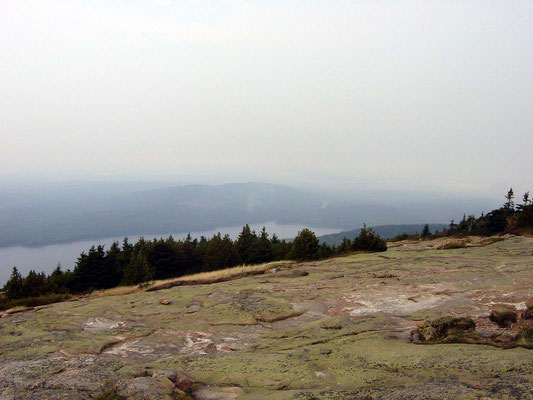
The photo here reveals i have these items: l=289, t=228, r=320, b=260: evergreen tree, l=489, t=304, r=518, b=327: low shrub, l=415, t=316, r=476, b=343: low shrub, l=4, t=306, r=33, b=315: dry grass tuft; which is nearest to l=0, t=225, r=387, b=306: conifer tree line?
l=289, t=228, r=320, b=260: evergreen tree

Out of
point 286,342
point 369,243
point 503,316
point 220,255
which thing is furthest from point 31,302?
point 220,255

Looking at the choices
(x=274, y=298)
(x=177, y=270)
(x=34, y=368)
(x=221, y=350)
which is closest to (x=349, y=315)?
(x=274, y=298)

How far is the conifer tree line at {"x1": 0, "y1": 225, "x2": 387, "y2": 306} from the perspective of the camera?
3125 cm

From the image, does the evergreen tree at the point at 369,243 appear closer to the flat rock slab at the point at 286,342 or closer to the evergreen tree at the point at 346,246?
the evergreen tree at the point at 346,246

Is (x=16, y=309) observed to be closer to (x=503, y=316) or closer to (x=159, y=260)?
(x=503, y=316)

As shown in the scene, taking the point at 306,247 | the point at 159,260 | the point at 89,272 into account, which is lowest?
the point at 89,272

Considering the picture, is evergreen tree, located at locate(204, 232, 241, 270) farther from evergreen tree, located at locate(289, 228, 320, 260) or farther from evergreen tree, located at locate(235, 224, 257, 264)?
evergreen tree, located at locate(289, 228, 320, 260)

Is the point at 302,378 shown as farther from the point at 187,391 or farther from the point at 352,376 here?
the point at 187,391

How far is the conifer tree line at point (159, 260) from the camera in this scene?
31250 millimetres

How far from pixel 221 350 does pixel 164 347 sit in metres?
1.75

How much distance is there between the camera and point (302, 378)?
21.4 ft

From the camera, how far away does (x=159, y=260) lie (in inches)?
1911

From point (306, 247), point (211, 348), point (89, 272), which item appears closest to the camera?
point (211, 348)

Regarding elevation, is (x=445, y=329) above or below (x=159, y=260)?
above
